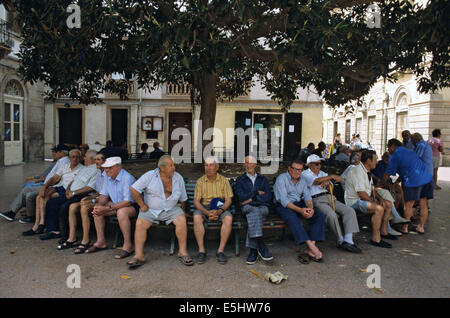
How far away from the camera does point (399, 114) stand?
853 inches

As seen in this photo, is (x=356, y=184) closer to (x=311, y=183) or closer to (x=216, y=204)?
(x=311, y=183)

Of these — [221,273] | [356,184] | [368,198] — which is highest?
[356,184]

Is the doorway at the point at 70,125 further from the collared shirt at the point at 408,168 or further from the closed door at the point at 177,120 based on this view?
the collared shirt at the point at 408,168

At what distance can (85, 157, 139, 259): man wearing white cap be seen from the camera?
4582 millimetres

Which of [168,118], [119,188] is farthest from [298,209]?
[168,118]

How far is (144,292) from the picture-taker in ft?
11.5

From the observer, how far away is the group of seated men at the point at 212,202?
4.52 m

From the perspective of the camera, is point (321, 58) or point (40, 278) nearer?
point (40, 278)

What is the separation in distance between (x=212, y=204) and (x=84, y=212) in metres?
1.85

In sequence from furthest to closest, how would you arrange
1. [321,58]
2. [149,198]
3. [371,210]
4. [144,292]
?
[321,58], [371,210], [149,198], [144,292]

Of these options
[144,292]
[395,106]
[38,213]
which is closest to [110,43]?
[38,213]
